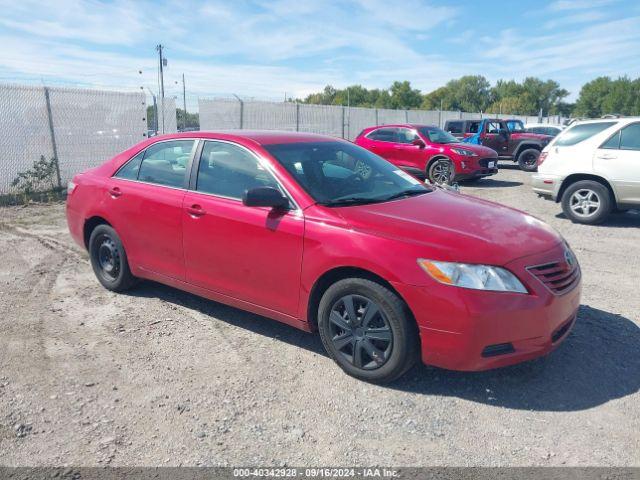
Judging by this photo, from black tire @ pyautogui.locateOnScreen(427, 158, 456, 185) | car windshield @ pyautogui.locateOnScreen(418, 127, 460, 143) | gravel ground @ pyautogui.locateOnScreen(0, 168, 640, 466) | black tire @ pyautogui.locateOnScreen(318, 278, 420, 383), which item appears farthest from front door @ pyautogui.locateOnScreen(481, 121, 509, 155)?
black tire @ pyautogui.locateOnScreen(318, 278, 420, 383)

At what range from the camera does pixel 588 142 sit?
8.62 meters

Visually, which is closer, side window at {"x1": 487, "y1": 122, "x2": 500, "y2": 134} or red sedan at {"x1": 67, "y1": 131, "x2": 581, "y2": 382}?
red sedan at {"x1": 67, "y1": 131, "x2": 581, "y2": 382}

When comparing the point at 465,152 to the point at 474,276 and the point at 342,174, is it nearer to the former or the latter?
the point at 342,174

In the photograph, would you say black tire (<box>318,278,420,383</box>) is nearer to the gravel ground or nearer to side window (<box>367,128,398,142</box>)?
the gravel ground

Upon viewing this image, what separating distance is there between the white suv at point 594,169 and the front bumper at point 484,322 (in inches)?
237

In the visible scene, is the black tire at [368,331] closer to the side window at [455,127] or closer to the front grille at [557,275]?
the front grille at [557,275]

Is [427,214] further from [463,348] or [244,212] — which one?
[244,212]

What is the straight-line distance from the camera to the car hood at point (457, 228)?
319 cm

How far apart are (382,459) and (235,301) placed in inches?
70.5

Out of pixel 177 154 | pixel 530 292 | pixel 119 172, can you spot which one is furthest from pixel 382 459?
pixel 119 172

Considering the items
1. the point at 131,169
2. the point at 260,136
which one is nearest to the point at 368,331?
the point at 260,136

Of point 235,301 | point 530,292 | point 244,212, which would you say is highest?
point 244,212

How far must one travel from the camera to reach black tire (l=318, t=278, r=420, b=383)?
325cm

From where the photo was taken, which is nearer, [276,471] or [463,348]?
[276,471]
